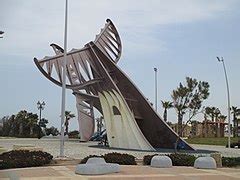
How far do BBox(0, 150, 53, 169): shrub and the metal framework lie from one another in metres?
13.6

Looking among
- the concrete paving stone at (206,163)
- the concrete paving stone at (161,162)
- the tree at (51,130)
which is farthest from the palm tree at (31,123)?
the concrete paving stone at (206,163)

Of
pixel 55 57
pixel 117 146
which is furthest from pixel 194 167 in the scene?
pixel 55 57

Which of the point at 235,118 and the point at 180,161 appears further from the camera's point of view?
the point at 235,118

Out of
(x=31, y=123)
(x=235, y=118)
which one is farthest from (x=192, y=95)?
(x=235, y=118)

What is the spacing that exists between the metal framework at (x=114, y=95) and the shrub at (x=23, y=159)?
→ 44.7ft

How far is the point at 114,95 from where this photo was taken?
33.5 metres

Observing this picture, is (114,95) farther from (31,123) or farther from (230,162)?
(31,123)

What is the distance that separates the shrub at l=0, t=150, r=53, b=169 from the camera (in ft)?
59.8

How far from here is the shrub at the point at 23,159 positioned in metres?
18.2

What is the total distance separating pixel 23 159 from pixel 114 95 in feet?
50.0

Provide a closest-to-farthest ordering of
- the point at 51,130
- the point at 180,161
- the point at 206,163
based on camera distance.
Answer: the point at 206,163 → the point at 180,161 → the point at 51,130

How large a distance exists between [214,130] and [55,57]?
57.2 meters

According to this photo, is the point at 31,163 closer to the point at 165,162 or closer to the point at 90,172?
the point at 90,172

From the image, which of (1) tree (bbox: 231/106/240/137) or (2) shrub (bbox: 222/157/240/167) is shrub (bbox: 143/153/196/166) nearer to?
(2) shrub (bbox: 222/157/240/167)
